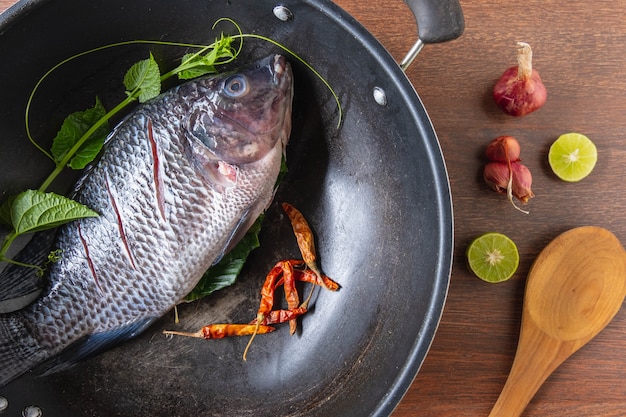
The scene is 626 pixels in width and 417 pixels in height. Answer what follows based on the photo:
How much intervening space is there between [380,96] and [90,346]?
39.5 inches

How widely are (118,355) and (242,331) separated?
1.19 ft

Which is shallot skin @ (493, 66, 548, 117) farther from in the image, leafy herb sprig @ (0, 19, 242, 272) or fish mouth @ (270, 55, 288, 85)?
leafy herb sprig @ (0, 19, 242, 272)

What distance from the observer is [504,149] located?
1708 millimetres

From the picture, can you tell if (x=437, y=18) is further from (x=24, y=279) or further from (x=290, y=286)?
(x=24, y=279)

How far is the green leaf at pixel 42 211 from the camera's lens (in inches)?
62.7

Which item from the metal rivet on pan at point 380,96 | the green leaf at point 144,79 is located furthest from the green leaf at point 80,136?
the metal rivet on pan at point 380,96

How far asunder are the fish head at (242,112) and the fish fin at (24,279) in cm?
53

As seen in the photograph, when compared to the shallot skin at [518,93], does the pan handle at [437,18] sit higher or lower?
higher

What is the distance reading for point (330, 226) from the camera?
72.4 inches

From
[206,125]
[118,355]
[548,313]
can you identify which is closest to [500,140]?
[548,313]

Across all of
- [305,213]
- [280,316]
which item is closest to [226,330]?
[280,316]

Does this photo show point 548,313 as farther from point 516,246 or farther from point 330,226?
Answer: point 330,226

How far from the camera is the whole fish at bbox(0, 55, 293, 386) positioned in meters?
1.58

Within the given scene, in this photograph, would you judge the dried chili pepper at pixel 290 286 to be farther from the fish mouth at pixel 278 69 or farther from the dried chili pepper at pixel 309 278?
the fish mouth at pixel 278 69
